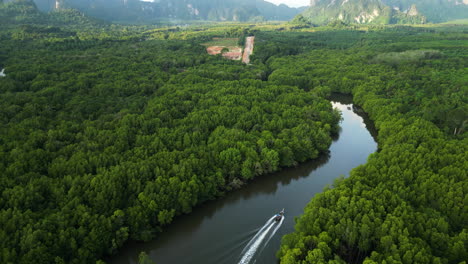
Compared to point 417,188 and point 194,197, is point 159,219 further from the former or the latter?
point 417,188

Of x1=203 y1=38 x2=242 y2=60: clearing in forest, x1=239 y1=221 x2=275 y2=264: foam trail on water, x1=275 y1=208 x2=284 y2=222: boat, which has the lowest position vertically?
x1=239 y1=221 x2=275 y2=264: foam trail on water

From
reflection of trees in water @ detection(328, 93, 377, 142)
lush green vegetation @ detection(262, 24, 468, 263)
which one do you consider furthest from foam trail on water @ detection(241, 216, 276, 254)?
reflection of trees in water @ detection(328, 93, 377, 142)

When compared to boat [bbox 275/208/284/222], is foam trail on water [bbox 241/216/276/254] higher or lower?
lower

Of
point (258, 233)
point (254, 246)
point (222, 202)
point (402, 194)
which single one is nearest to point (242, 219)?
point (258, 233)

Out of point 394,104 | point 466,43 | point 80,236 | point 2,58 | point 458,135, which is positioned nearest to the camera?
point 80,236

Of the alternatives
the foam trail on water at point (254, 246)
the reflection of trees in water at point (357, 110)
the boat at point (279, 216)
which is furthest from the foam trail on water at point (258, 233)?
the reflection of trees in water at point (357, 110)

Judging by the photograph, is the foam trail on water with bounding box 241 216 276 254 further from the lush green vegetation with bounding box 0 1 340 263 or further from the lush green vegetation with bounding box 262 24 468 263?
the lush green vegetation with bounding box 0 1 340 263

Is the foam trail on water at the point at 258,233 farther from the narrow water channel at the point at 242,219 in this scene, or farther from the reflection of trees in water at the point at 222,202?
the reflection of trees in water at the point at 222,202

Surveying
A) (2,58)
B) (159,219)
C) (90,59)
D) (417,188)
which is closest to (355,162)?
(417,188)
